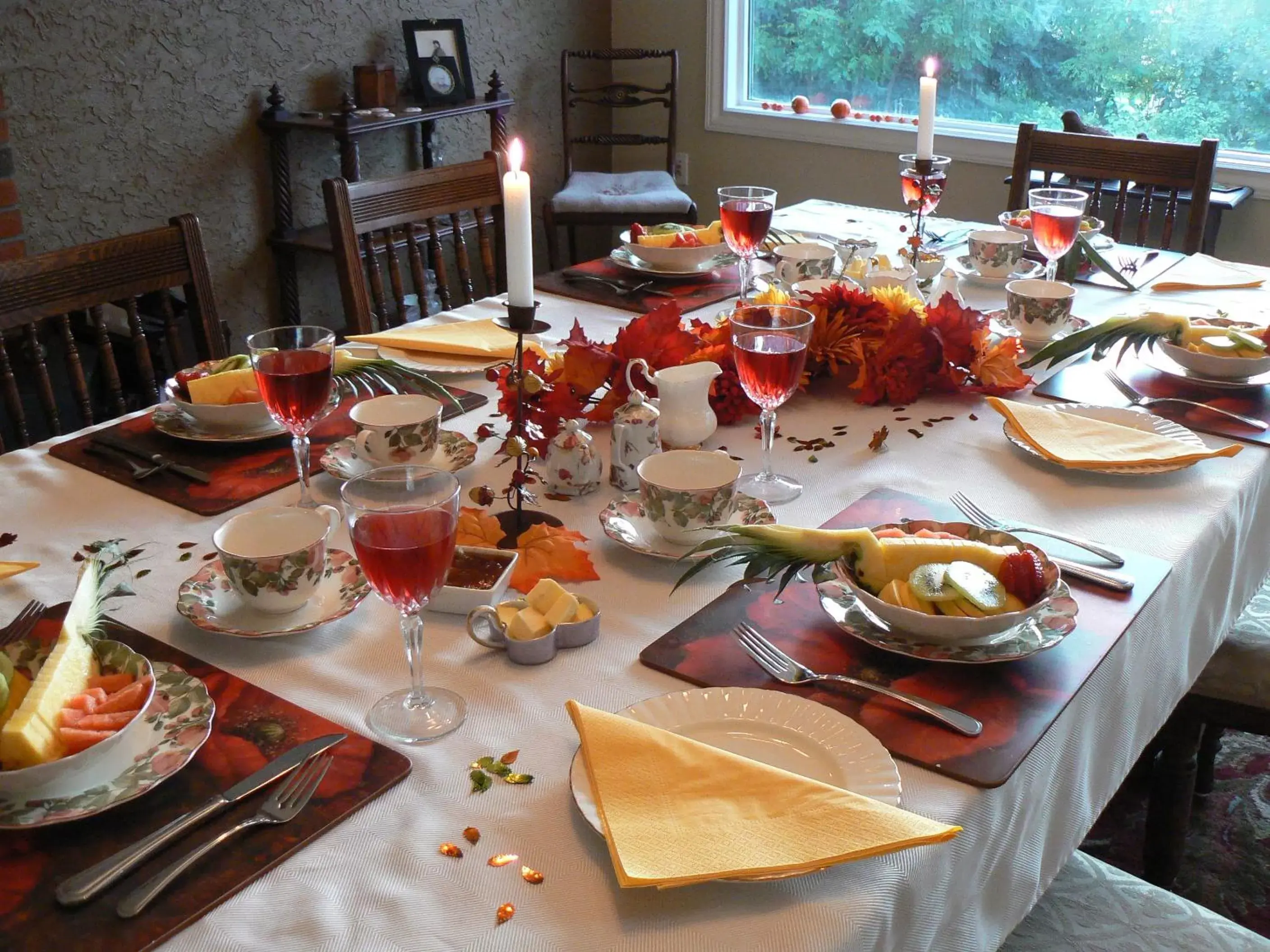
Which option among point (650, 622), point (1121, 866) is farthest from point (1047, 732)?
point (1121, 866)

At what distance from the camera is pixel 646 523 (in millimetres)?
1105

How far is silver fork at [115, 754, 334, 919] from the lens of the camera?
0.66 metres

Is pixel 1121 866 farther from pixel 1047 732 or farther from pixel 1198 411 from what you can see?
pixel 1047 732

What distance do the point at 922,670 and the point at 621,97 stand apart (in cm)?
350

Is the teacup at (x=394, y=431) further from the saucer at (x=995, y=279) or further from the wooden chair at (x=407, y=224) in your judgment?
the saucer at (x=995, y=279)

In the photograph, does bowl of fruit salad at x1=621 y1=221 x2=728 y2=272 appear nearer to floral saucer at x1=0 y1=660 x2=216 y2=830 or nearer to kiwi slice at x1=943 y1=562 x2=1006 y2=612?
kiwi slice at x1=943 y1=562 x2=1006 y2=612

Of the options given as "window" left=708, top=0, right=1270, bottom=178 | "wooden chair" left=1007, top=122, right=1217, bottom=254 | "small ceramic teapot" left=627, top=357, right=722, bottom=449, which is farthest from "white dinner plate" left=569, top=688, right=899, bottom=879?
"window" left=708, top=0, right=1270, bottom=178

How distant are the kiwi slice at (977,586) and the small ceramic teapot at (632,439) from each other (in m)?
0.38

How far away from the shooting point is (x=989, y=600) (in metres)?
0.87

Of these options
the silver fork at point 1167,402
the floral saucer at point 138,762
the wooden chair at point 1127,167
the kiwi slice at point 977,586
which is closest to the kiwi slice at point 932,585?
the kiwi slice at point 977,586

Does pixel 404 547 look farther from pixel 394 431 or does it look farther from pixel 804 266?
pixel 804 266

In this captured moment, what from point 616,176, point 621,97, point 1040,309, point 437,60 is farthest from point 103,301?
point 621,97

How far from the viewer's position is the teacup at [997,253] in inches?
74.2

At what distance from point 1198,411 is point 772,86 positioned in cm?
302
